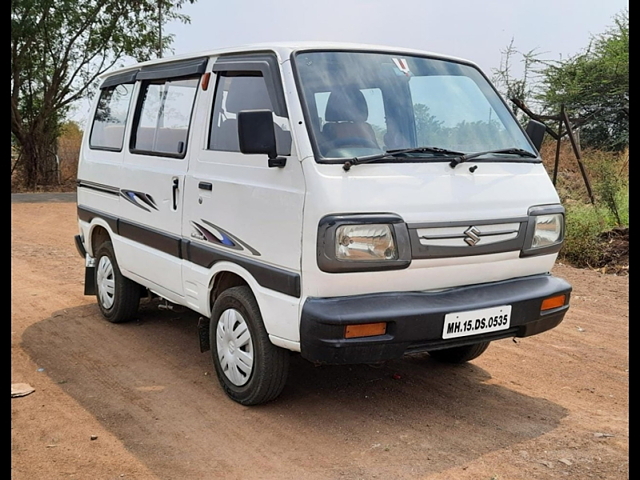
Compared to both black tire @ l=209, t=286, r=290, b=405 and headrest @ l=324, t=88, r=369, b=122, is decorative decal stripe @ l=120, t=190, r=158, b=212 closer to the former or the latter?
black tire @ l=209, t=286, r=290, b=405

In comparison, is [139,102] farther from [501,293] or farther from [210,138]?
[501,293]

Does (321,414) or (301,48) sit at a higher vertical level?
(301,48)

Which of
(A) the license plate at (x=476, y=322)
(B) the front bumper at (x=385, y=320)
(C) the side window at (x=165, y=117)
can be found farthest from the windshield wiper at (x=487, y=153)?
(C) the side window at (x=165, y=117)

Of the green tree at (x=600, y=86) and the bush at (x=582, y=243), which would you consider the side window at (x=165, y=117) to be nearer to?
the bush at (x=582, y=243)

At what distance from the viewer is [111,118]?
679 cm

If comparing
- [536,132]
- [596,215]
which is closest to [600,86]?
[596,215]

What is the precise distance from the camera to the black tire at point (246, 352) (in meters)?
4.44

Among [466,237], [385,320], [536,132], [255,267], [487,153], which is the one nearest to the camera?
[385,320]

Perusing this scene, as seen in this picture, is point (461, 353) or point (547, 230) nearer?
point (547, 230)

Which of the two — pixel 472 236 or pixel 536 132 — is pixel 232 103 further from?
pixel 536 132

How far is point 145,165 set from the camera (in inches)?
230

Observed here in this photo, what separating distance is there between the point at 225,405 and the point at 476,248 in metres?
1.85

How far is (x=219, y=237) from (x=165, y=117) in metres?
1.39

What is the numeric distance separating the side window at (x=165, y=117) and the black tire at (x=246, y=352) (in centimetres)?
125
